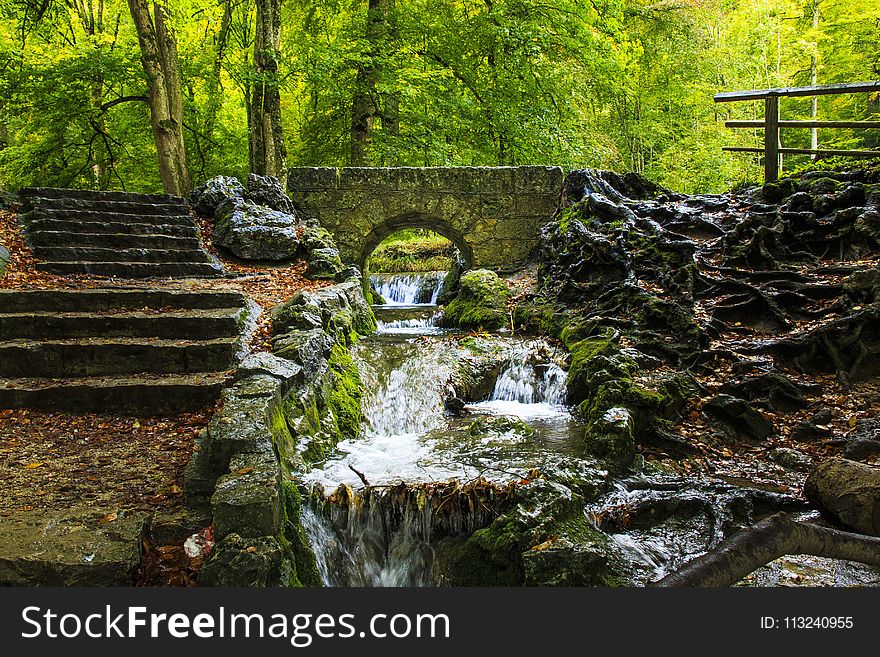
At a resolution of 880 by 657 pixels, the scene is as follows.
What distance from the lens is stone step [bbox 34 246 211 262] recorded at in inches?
320

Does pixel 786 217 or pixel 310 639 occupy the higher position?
pixel 786 217

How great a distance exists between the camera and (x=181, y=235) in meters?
9.52

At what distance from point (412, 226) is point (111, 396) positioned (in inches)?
315

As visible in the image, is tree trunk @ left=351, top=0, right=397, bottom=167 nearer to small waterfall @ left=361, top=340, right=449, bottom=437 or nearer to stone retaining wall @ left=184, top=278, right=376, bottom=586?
small waterfall @ left=361, top=340, right=449, bottom=437

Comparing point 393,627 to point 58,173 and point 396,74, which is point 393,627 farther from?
point 58,173

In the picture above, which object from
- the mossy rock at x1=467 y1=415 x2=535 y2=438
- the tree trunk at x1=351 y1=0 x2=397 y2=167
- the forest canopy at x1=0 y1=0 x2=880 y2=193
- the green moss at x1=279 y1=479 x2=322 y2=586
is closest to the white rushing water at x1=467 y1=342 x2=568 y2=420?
the mossy rock at x1=467 y1=415 x2=535 y2=438

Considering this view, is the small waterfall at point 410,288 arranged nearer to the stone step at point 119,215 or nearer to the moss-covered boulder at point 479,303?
the moss-covered boulder at point 479,303

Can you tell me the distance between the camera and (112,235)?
341 inches

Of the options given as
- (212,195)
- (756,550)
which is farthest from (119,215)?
(756,550)

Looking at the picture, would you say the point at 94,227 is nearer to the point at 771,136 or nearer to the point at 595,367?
the point at 595,367

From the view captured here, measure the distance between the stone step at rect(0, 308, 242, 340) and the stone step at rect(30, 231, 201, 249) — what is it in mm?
2887

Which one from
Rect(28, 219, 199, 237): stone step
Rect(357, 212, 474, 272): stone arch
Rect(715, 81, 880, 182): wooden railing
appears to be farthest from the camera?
Rect(357, 212, 474, 272): stone arch

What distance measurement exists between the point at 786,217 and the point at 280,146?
10.5 meters

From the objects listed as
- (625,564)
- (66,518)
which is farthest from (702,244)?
(66,518)
